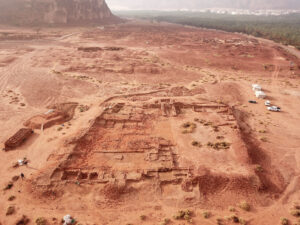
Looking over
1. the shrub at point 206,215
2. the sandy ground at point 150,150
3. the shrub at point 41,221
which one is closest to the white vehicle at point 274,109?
the sandy ground at point 150,150

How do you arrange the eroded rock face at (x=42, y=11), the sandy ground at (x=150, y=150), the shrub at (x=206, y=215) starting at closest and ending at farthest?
the shrub at (x=206, y=215), the sandy ground at (x=150, y=150), the eroded rock face at (x=42, y=11)

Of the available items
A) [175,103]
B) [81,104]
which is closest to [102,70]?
[81,104]

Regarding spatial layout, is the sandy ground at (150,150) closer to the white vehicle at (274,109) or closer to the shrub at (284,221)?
the shrub at (284,221)

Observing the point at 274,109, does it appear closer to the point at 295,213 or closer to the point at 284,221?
the point at 295,213

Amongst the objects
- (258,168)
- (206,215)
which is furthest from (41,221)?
(258,168)

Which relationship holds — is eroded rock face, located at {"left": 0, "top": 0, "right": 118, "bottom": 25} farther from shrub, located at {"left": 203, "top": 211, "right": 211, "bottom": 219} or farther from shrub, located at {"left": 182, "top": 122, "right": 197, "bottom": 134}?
shrub, located at {"left": 203, "top": 211, "right": 211, "bottom": 219}

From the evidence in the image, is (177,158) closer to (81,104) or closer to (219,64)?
→ (81,104)

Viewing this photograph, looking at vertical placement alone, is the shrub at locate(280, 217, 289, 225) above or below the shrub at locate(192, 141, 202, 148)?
below

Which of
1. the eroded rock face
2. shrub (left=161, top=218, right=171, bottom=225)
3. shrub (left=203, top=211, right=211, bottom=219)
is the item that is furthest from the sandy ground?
the eroded rock face

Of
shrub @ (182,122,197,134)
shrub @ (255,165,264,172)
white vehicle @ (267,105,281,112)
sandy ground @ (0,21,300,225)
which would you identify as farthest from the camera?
A: white vehicle @ (267,105,281,112)
